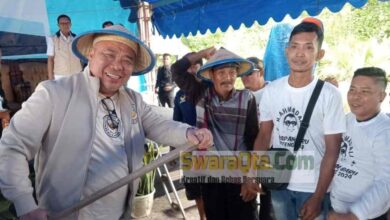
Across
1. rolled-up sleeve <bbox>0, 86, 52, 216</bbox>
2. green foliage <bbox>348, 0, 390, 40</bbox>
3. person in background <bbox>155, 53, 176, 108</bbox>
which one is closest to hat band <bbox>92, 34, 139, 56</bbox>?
rolled-up sleeve <bbox>0, 86, 52, 216</bbox>

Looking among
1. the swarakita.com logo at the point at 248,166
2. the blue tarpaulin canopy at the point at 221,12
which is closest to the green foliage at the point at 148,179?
the swarakita.com logo at the point at 248,166

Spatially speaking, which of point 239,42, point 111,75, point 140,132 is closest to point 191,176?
point 140,132

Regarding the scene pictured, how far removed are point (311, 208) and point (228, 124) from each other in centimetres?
88

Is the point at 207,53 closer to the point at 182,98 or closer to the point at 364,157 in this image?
the point at 182,98

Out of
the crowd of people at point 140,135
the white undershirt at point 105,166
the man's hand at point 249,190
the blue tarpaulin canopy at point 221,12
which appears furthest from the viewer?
the blue tarpaulin canopy at point 221,12

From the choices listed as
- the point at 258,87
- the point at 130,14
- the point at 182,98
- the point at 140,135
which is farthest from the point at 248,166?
the point at 130,14

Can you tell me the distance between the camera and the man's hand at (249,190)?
242cm

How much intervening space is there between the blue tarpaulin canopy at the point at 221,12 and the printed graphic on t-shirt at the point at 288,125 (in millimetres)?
1365

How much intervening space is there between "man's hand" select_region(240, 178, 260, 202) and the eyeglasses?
1.19m

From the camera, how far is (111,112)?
5.88 ft

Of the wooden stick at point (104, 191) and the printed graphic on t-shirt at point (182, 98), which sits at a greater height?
the printed graphic on t-shirt at point (182, 98)

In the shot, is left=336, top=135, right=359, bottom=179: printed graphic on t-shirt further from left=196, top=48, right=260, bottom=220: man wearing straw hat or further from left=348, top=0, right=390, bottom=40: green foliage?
left=348, top=0, right=390, bottom=40: green foliage

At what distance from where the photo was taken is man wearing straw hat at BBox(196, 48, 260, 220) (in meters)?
2.50

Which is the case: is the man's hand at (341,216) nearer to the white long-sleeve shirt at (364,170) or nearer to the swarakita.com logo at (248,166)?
the white long-sleeve shirt at (364,170)
